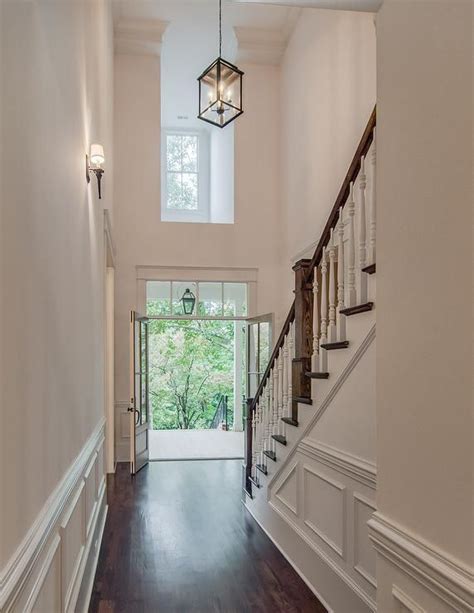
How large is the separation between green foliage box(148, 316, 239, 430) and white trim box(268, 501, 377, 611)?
10390mm

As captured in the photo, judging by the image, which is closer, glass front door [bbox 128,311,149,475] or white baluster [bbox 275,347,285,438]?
white baluster [bbox 275,347,285,438]

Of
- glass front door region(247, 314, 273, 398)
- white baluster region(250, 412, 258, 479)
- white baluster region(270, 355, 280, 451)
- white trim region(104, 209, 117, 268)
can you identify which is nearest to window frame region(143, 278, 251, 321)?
glass front door region(247, 314, 273, 398)

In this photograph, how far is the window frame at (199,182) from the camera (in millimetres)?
9617

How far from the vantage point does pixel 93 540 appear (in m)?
3.63

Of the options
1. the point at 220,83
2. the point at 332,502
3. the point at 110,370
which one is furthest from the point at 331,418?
the point at 110,370

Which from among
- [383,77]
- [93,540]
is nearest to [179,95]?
[93,540]

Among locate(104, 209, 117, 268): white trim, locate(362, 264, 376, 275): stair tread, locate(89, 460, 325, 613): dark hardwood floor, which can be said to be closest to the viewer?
locate(362, 264, 376, 275): stair tread

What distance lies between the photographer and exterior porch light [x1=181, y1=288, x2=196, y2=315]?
7871 mm

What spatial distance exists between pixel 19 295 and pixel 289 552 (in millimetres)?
3060

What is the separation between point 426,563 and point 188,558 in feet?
9.59

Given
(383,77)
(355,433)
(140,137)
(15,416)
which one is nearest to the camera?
(15,416)

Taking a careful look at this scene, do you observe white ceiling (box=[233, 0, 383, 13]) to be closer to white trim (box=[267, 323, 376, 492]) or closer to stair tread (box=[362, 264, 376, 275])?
stair tread (box=[362, 264, 376, 275])

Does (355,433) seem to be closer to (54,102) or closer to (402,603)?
(402,603)

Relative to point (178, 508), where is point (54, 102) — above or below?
above
